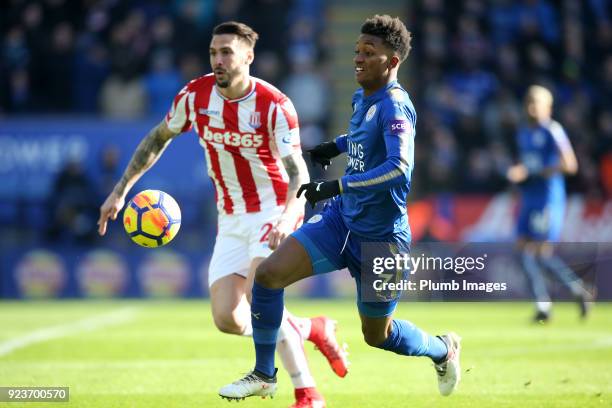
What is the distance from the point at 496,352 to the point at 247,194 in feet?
11.4

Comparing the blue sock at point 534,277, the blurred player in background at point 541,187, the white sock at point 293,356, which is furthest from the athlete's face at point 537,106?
the white sock at point 293,356

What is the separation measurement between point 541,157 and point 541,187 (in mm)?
362

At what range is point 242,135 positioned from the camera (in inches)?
266

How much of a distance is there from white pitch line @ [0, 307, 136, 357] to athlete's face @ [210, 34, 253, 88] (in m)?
3.95

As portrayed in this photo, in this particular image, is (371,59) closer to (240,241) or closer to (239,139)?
(239,139)

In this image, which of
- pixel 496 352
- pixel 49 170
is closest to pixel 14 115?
pixel 49 170

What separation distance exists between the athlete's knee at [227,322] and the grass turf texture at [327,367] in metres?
0.47

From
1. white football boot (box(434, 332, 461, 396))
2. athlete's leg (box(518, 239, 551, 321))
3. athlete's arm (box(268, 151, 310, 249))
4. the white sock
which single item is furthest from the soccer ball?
athlete's leg (box(518, 239, 551, 321))

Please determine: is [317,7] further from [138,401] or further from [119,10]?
[138,401]

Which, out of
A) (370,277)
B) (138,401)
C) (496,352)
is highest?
(370,277)

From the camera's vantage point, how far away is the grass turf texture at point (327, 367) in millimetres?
6781

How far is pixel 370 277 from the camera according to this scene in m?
5.88

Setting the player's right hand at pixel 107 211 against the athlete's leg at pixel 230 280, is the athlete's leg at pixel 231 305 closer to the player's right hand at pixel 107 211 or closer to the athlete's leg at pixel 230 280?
the athlete's leg at pixel 230 280

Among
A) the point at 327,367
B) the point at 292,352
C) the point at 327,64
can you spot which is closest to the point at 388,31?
the point at 292,352
